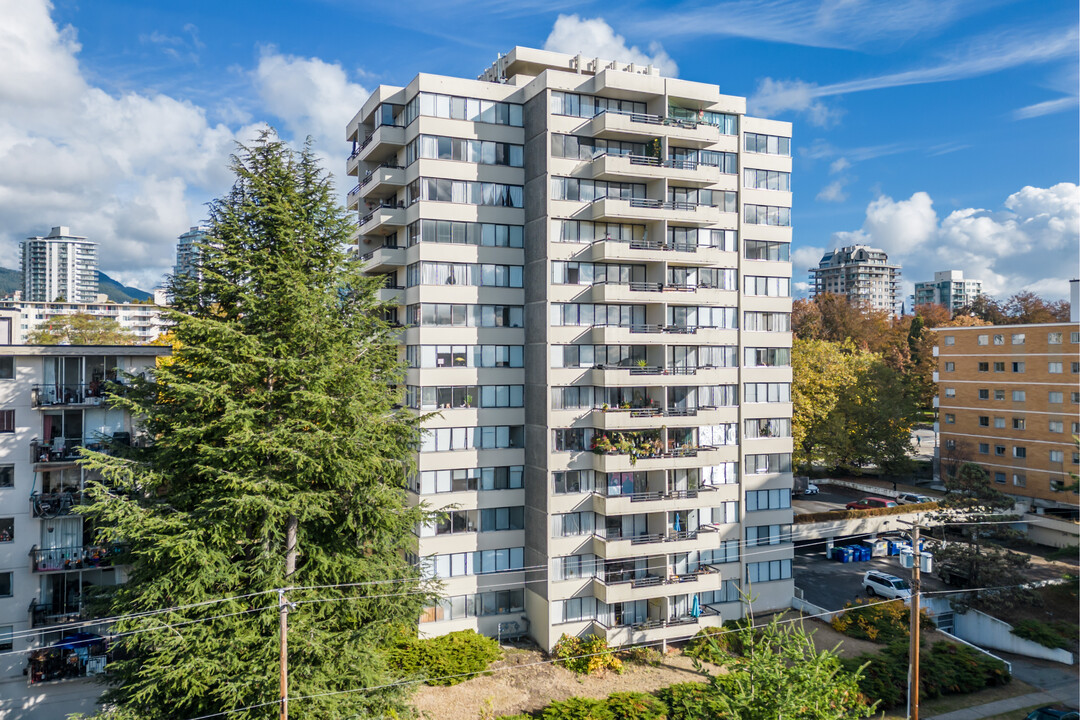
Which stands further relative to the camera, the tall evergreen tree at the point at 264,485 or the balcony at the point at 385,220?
the balcony at the point at 385,220

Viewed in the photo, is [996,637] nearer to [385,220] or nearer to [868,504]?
[868,504]

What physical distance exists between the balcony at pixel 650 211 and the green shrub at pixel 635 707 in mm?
21477

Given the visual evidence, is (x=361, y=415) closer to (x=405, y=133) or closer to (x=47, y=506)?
(x=47, y=506)

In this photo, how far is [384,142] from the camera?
1441 inches

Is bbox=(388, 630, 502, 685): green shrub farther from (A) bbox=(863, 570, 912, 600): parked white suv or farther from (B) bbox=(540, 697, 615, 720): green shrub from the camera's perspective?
(A) bbox=(863, 570, 912, 600): parked white suv

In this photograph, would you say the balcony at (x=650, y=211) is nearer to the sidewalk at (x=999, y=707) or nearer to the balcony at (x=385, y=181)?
→ the balcony at (x=385, y=181)

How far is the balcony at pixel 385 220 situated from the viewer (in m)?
36.8

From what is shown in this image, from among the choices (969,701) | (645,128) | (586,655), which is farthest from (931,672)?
(645,128)

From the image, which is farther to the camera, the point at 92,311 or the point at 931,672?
the point at 92,311

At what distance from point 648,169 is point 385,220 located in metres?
13.7

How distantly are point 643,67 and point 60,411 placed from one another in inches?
1306

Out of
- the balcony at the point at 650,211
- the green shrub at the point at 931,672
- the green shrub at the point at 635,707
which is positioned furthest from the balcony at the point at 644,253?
the green shrub at the point at 931,672

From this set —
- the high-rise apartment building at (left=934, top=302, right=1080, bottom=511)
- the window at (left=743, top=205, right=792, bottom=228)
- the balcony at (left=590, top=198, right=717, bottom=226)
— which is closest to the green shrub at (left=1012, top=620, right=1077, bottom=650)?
the high-rise apartment building at (left=934, top=302, right=1080, bottom=511)

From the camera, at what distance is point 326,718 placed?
22344 millimetres
